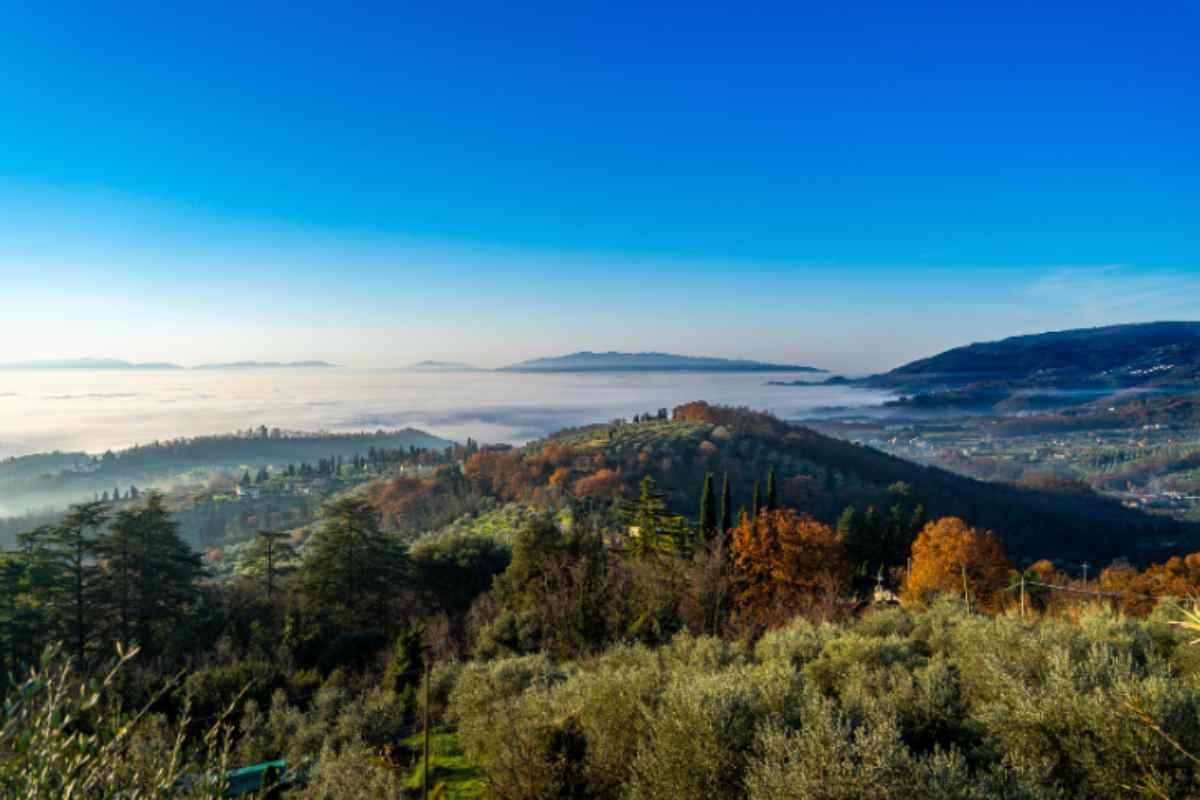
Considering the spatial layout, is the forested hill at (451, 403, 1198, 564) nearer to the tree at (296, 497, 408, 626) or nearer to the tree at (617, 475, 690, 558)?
the tree at (617, 475, 690, 558)

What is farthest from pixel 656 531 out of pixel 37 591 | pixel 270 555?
pixel 37 591

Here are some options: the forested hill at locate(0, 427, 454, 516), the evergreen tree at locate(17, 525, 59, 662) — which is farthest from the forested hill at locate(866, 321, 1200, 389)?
the evergreen tree at locate(17, 525, 59, 662)

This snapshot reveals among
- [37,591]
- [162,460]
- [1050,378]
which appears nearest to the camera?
[37,591]

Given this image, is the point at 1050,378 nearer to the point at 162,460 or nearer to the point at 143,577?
the point at 143,577

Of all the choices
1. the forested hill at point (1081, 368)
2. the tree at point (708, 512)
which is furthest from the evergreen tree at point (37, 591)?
the forested hill at point (1081, 368)

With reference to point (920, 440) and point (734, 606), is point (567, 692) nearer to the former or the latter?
point (734, 606)
